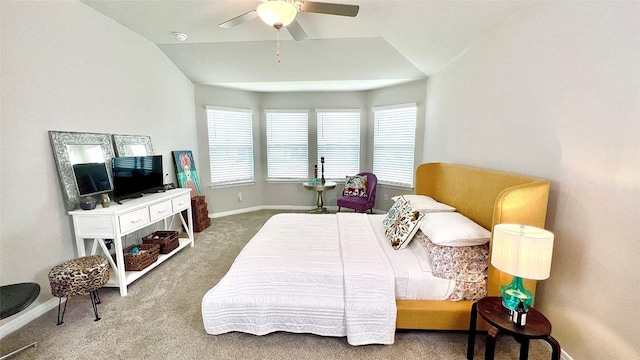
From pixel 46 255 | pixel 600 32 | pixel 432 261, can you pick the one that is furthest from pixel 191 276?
pixel 600 32

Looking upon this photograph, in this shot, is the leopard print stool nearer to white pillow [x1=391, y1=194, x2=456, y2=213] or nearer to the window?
white pillow [x1=391, y1=194, x2=456, y2=213]

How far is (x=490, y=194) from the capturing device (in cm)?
211

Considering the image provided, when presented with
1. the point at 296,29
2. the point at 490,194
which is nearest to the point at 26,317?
the point at 296,29

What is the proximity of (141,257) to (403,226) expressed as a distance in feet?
8.95

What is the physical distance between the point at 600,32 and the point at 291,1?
201 centimetres

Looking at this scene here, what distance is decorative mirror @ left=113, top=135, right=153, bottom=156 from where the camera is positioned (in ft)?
9.63

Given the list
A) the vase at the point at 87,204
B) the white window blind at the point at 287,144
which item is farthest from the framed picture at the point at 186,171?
the vase at the point at 87,204

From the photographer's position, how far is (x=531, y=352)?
176 cm

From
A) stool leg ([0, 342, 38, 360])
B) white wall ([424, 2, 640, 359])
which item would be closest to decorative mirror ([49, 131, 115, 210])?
stool leg ([0, 342, 38, 360])

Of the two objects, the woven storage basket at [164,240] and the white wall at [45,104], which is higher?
the white wall at [45,104]

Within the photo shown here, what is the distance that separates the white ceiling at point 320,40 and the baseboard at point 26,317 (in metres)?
2.90

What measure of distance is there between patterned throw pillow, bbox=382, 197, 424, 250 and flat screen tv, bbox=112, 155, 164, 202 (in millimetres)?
2846

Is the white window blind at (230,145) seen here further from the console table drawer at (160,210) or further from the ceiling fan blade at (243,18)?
the ceiling fan blade at (243,18)

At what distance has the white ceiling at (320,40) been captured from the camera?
2.48m
